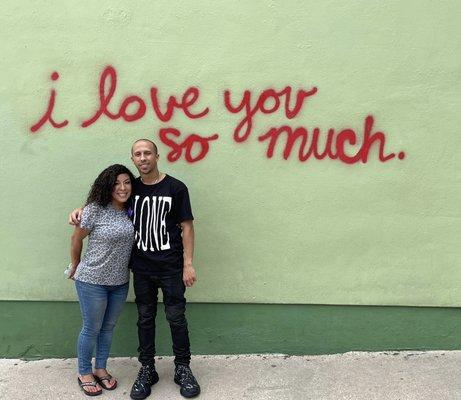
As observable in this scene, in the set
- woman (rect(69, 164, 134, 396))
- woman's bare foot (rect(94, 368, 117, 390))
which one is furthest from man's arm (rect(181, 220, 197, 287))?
woman's bare foot (rect(94, 368, 117, 390))

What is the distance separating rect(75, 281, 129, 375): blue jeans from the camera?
3.31 m

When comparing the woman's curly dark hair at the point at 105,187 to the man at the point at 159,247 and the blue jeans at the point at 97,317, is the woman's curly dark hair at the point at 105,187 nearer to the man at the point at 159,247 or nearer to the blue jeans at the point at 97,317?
the man at the point at 159,247

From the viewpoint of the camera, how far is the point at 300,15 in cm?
362

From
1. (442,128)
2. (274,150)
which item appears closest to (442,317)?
(442,128)

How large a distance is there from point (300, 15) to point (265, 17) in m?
0.25

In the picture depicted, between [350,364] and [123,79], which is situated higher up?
[123,79]

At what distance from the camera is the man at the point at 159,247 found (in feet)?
10.8

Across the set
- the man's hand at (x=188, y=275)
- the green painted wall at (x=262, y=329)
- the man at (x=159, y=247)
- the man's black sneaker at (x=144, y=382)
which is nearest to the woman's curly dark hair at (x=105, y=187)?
the man at (x=159, y=247)

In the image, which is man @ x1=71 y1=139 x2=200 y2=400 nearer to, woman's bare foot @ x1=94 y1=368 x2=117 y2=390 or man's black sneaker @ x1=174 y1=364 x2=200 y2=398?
man's black sneaker @ x1=174 y1=364 x2=200 y2=398

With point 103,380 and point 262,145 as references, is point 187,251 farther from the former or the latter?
point 103,380

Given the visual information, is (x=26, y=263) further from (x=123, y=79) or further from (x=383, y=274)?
(x=383, y=274)

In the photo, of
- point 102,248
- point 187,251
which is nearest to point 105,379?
point 102,248

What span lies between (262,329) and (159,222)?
1279 mm

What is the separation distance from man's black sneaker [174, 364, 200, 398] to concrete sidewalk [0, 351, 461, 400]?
68mm
